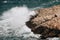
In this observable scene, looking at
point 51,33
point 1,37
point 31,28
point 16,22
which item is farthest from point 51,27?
point 16,22

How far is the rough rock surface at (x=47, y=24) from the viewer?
39500 mm

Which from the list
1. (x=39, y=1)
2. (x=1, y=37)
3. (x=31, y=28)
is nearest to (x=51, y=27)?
(x=31, y=28)

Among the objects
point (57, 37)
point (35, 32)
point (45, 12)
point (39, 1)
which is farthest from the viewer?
point (39, 1)

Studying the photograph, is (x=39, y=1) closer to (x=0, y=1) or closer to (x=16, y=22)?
(x=0, y=1)

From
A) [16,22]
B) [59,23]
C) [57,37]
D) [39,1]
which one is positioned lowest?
[57,37]

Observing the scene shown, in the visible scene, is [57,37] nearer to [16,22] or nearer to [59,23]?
[59,23]

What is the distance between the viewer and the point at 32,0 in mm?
106125

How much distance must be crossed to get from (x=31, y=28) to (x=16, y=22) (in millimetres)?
7822

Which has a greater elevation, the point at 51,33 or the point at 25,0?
the point at 25,0

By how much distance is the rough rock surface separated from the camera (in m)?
39.5

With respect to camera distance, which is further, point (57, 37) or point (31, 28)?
point (31, 28)

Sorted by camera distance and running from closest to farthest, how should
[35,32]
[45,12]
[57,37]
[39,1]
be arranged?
[57,37]
[35,32]
[45,12]
[39,1]

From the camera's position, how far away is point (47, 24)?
41250 millimetres

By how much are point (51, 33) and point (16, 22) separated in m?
13.9
